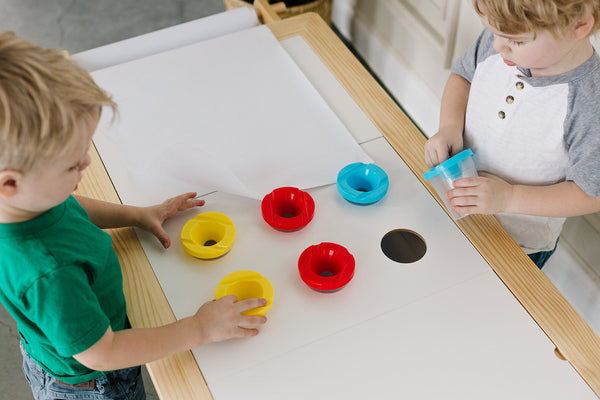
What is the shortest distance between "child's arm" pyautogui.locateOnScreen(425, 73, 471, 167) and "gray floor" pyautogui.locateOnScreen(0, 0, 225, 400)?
56.5 inches

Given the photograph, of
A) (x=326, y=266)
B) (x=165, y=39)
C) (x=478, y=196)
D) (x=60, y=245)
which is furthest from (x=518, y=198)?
(x=165, y=39)

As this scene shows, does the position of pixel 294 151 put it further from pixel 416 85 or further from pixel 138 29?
pixel 138 29

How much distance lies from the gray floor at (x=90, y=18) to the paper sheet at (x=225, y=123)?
3.71 ft

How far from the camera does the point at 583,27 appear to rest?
709 millimetres

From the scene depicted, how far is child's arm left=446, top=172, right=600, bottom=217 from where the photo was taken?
0.82m

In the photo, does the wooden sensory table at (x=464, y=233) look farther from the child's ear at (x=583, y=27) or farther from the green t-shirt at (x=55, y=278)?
the child's ear at (x=583, y=27)

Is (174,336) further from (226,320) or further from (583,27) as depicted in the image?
(583,27)

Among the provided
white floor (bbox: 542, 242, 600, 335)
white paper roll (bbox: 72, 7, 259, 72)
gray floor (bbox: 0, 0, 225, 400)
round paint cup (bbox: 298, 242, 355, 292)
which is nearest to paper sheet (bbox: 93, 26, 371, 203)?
white paper roll (bbox: 72, 7, 259, 72)

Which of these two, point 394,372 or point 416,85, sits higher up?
point 394,372

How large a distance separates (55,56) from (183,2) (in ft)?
5.80

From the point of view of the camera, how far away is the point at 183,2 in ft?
7.43

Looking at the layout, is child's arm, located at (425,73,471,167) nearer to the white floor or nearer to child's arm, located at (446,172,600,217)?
child's arm, located at (446,172,600,217)

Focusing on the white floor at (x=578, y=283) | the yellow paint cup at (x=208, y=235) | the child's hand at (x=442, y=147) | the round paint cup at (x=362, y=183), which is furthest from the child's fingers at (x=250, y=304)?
the white floor at (x=578, y=283)

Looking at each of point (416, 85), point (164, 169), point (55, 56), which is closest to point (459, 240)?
point (164, 169)
